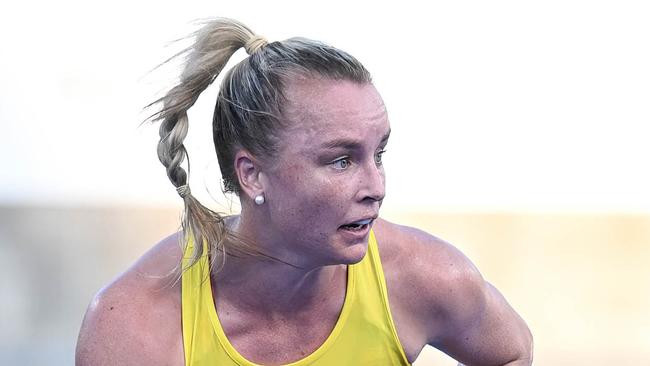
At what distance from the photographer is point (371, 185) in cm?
193

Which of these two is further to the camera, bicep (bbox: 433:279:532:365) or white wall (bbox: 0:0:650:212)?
white wall (bbox: 0:0:650:212)

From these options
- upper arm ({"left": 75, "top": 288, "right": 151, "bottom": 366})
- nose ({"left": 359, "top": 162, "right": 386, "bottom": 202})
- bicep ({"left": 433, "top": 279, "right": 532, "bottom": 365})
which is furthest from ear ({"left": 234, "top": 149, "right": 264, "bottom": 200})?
bicep ({"left": 433, "top": 279, "right": 532, "bottom": 365})

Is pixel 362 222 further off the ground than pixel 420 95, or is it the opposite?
pixel 362 222

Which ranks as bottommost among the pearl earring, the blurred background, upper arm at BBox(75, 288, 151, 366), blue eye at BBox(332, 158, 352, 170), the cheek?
the blurred background

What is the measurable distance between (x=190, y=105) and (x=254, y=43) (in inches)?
6.8

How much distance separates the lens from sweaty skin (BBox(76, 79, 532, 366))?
1931 millimetres

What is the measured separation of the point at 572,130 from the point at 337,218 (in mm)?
3869

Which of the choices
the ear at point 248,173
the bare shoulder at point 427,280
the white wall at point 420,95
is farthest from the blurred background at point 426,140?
the ear at point 248,173

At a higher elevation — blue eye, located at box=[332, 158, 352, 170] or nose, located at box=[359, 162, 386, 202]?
blue eye, located at box=[332, 158, 352, 170]

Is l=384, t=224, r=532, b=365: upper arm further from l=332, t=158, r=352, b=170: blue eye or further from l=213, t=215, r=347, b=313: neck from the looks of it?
l=332, t=158, r=352, b=170: blue eye

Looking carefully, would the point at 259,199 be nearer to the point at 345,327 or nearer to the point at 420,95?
the point at 345,327

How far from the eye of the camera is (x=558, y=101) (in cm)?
567

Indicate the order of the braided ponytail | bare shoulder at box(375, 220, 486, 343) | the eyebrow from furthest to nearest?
1. bare shoulder at box(375, 220, 486, 343)
2. the braided ponytail
3. the eyebrow

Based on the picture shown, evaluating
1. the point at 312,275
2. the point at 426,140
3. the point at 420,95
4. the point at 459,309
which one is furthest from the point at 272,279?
the point at 420,95
